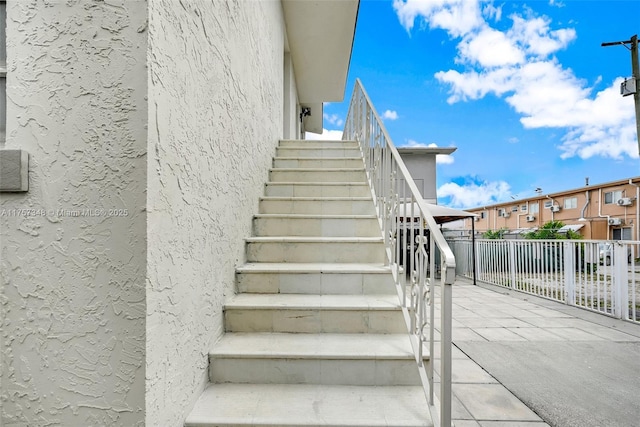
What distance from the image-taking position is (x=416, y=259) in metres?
1.66

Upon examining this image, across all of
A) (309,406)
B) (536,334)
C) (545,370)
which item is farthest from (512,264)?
(309,406)

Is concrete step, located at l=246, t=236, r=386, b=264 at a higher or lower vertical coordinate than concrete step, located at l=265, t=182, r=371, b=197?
lower

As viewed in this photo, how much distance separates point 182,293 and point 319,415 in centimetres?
82

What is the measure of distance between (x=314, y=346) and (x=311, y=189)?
1805 mm

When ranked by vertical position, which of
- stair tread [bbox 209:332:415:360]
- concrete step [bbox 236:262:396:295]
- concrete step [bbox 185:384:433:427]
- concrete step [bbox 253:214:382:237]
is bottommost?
concrete step [bbox 185:384:433:427]

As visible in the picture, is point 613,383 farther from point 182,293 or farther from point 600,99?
point 600,99

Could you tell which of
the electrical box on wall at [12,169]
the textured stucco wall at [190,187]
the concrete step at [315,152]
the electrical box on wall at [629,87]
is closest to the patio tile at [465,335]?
the textured stucco wall at [190,187]

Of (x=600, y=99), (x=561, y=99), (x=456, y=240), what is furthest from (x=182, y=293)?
(x=600, y=99)

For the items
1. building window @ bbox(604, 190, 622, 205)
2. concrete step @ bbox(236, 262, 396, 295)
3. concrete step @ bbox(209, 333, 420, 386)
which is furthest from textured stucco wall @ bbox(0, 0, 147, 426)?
building window @ bbox(604, 190, 622, 205)

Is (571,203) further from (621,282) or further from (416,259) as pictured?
(416,259)

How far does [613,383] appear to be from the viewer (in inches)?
75.1

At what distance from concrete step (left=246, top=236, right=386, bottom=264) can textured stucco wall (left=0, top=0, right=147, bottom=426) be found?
4.36 ft

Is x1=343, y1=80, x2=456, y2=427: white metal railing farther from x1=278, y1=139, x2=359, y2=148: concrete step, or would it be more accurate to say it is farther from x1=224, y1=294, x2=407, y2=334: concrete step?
x1=278, y1=139, x2=359, y2=148: concrete step

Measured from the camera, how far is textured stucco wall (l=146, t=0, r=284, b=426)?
1054 millimetres
